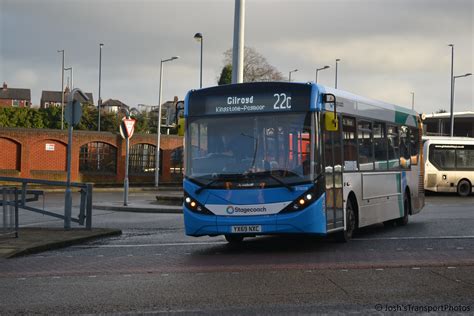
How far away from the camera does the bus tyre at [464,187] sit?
35438mm

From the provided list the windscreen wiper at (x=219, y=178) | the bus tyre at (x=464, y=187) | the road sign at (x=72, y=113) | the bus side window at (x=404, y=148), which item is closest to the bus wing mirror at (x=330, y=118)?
the windscreen wiper at (x=219, y=178)

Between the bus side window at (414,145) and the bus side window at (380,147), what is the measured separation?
2904 millimetres

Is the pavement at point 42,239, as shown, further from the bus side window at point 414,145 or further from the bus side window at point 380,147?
the bus side window at point 414,145

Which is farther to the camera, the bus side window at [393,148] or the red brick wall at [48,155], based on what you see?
the red brick wall at [48,155]

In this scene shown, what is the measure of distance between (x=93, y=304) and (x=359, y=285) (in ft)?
10.6

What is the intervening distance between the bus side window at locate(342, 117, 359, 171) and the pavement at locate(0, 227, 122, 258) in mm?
5590

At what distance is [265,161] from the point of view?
12258 mm

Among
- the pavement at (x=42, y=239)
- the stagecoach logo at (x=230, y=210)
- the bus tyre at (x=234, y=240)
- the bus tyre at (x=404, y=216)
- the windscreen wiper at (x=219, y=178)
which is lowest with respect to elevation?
the pavement at (x=42, y=239)

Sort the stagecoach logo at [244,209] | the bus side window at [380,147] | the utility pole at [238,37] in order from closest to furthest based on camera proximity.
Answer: the stagecoach logo at [244,209]
the bus side window at [380,147]
the utility pole at [238,37]

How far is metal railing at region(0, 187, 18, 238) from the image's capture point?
46.9 ft

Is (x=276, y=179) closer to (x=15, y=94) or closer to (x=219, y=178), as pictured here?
(x=219, y=178)

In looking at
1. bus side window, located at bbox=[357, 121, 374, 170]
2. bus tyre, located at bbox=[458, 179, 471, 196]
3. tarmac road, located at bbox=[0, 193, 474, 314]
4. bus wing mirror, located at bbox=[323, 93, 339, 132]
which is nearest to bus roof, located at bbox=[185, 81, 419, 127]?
bus wing mirror, located at bbox=[323, 93, 339, 132]

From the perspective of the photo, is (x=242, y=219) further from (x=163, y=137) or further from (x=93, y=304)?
(x=163, y=137)

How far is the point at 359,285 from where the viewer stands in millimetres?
8922
